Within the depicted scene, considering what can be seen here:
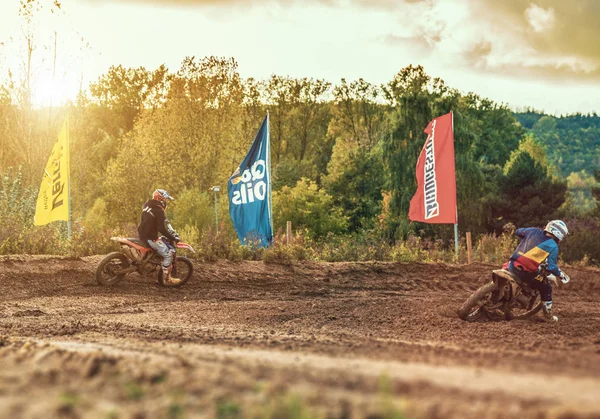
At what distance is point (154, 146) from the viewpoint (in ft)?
139

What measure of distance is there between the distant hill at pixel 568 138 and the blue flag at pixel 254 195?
121897 millimetres

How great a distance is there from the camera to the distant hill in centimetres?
14062

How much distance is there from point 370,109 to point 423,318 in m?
50.1

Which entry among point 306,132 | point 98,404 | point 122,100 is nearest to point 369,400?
point 98,404

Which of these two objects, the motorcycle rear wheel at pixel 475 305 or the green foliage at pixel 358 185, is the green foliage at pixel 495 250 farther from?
the green foliage at pixel 358 185

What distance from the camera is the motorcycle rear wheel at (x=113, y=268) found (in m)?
14.6

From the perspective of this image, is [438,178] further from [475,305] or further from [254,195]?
[475,305]

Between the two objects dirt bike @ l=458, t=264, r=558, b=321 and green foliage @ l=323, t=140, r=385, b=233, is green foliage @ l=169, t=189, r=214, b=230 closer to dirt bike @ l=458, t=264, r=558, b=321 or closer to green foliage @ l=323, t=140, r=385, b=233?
green foliage @ l=323, t=140, r=385, b=233

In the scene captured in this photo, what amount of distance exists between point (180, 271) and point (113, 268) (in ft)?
5.60

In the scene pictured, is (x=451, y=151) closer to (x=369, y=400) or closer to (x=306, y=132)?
(x=369, y=400)

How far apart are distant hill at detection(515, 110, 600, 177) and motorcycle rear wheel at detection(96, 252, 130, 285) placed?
129129 millimetres

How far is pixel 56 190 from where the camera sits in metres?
18.8

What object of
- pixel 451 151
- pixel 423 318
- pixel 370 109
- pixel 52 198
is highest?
pixel 370 109

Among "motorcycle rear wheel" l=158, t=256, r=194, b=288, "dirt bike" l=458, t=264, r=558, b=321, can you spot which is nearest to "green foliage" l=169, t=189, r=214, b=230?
"motorcycle rear wheel" l=158, t=256, r=194, b=288
